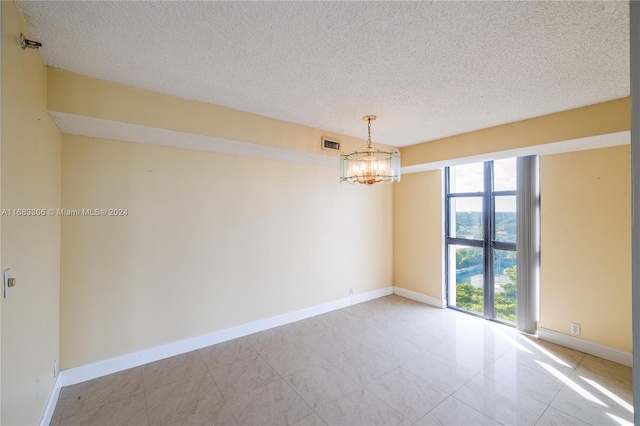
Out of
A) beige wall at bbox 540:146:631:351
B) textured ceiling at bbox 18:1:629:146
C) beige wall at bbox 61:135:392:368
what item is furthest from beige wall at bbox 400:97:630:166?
beige wall at bbox 61:135:392:368

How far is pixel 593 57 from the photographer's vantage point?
6.55ft

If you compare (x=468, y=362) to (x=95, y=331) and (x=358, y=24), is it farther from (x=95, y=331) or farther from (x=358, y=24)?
(x=95, y=331)

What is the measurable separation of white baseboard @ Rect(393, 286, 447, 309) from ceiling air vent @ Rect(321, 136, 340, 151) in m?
3.00

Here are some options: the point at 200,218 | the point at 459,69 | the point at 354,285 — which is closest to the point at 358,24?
the point at 459,69

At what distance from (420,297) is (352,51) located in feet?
14.0

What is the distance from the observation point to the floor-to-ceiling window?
400 centimetres

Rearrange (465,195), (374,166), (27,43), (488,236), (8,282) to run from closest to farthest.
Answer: (8,282) < (27,43) < (374,166) < (488,236) < (465,195)

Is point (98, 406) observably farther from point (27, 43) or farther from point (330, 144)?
point (330, 144)

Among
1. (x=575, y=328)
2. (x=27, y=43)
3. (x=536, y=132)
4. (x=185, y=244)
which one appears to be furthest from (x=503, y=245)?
(x=27, y=43)

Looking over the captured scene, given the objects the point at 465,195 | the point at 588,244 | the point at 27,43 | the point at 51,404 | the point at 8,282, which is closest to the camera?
the point at 8,282

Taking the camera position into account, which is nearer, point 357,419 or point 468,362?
point 357,419

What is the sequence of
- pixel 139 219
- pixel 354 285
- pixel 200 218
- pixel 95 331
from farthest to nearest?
pixel 354 285
pixel 200 218
pixel 139 219
pixel 95 331

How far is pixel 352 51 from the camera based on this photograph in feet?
6.40

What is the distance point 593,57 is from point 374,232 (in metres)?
3.60
